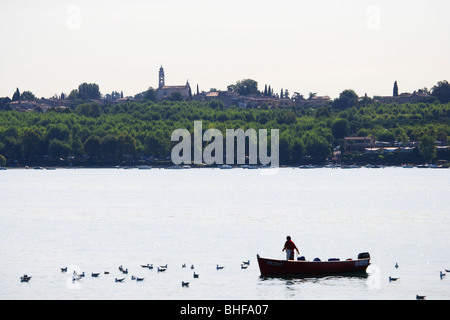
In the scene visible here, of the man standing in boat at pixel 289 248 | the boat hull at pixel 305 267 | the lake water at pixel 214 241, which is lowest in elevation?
the lake water at pixel 214 241

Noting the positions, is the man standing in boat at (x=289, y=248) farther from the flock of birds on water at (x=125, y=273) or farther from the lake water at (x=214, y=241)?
the flock of birds on water at (x=125, y=273)

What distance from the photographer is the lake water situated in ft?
140

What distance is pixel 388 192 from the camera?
420 ft

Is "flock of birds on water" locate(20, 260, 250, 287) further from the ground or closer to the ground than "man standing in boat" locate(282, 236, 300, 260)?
closer to the ground

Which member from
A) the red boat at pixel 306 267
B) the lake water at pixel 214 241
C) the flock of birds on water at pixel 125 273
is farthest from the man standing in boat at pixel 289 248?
the flock of birds on water at pixel 125 273

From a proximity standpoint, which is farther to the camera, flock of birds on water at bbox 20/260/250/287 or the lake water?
flock of birds on water at bbox 20/260/250/287

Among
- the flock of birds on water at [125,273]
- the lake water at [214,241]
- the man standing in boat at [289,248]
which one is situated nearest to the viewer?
the lake water at [214,241]

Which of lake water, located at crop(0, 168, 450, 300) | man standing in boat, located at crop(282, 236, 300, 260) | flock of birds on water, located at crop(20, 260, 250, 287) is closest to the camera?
lake water, located at crop(0, 168, 450, 300)

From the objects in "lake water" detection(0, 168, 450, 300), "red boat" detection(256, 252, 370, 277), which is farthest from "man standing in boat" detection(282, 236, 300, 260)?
"lake water" detection(0, 168, 450, 300)

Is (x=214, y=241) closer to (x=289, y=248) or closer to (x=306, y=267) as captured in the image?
(x=289, y=248)

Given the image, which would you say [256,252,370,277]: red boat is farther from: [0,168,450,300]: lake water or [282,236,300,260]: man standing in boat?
[282,236,300,260]: man standing in boat

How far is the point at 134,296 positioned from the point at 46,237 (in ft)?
85.9

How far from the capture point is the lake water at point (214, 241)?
42.6 meters
